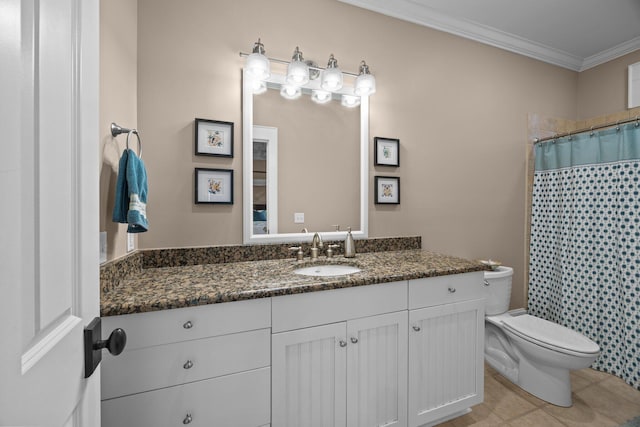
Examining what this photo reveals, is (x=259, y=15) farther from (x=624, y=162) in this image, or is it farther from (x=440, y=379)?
(x=624, y=162)

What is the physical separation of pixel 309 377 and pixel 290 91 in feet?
5.20

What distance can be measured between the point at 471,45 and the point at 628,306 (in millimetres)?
2223

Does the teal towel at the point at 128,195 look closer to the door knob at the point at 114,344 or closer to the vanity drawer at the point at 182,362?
the vanity drawer at the point at 182,362

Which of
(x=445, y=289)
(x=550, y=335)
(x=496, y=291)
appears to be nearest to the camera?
(x=445, y=289)

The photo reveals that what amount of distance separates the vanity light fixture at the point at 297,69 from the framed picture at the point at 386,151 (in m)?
0.64

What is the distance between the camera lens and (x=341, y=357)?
129 cm

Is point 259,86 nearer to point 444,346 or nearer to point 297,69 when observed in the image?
point 297,69

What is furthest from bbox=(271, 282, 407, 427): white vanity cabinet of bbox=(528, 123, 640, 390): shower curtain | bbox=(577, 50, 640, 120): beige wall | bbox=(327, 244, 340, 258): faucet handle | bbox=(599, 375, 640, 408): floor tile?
bbox=(577, 50, 640, 120): beige wall

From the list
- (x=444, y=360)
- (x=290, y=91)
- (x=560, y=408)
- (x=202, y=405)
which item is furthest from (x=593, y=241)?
(x=202, y=405)

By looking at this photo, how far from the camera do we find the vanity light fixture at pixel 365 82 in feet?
6.22

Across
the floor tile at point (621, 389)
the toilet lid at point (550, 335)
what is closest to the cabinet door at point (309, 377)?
the toilet lid at point (550, 335)

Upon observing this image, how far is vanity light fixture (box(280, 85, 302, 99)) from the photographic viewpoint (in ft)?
5.92

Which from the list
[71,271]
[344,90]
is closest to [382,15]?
[344,90]

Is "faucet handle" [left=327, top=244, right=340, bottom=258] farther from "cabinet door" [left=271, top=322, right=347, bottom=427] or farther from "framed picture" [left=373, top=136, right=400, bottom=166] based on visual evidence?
"framed picture" [left=373, top=136, right=400, bottom=166]
